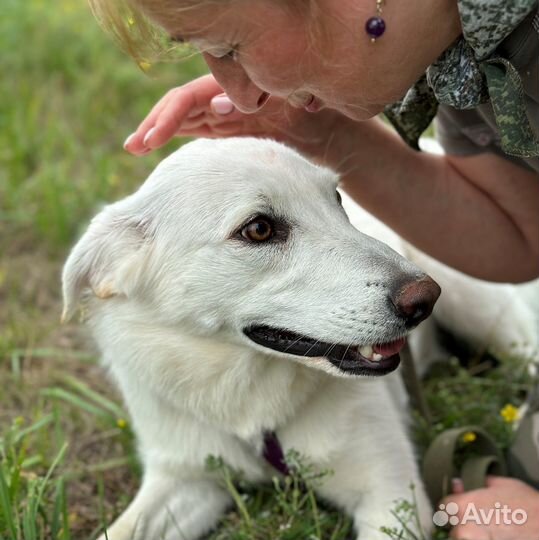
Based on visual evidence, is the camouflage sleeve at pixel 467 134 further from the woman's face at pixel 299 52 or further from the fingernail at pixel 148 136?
the fingernail at pixel 148 136

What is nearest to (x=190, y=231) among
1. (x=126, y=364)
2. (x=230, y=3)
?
(x=126, y=364)

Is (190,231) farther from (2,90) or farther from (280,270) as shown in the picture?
(2,90)

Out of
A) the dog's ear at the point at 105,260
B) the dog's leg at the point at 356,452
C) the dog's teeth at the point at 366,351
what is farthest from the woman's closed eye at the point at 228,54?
the dog's leg at the point at 356,452

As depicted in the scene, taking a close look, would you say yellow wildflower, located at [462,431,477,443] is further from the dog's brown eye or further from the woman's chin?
the woman's chin

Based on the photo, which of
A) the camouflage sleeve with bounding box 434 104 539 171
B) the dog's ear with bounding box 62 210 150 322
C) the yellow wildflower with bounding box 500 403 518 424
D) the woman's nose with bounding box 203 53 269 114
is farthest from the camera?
the yellow wildflower with bounding box 500 403 518 424

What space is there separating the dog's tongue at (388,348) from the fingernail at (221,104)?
34.3 inches

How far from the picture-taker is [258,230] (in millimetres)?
2445

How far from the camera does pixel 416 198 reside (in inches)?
119

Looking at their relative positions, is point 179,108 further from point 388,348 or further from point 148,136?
point 388,348

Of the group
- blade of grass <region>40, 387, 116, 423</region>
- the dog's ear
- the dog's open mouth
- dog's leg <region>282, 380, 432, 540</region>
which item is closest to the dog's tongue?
the dog's open mouth

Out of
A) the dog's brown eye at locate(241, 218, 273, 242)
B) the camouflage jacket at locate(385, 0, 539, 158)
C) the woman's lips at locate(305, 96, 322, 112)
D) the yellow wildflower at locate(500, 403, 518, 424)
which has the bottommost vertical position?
the yellow wildflower at locate(500, 403, 518, 424)

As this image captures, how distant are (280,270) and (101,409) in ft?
4.17

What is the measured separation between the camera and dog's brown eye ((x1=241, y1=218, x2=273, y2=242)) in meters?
2.44

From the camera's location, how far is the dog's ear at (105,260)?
2.60 m
